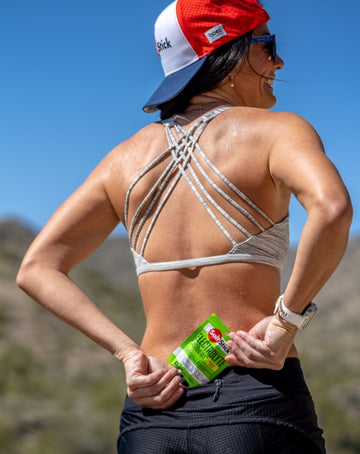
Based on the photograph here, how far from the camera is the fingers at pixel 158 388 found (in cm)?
203

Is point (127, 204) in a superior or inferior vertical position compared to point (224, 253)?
superior

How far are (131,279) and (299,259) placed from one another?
42.0 metres

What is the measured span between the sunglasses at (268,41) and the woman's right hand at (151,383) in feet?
3.59

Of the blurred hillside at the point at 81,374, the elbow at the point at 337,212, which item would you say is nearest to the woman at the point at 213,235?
the elbow at the point at 337,212

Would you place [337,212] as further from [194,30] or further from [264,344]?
[194,30]

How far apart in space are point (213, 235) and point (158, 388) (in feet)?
1.54

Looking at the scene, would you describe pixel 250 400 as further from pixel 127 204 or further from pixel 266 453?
pixel 127 204

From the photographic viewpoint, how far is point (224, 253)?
2082 mm

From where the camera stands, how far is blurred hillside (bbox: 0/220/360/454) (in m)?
15.3

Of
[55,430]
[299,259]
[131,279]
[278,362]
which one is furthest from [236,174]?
[131,279]

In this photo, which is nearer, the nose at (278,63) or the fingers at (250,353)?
the fingers at (250,353)

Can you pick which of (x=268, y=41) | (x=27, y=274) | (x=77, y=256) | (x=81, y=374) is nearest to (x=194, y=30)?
(x=268, y=41)

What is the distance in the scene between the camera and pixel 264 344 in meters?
1.93

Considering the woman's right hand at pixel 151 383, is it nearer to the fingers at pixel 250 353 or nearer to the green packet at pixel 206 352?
the green packet at pixel 206 352
